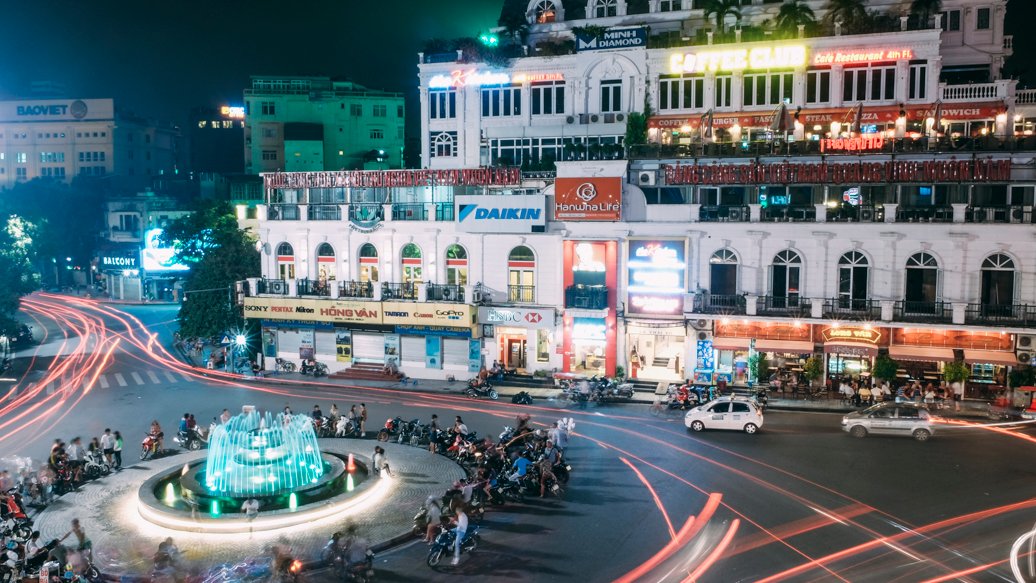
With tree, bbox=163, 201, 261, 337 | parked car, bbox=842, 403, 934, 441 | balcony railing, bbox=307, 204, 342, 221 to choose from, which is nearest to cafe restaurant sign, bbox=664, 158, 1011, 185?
parked car, bbox=842, 403, 934, 441

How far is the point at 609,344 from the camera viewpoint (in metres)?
41.6

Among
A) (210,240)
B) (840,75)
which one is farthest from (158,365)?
(840,75)

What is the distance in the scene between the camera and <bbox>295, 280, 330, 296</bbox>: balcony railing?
46750mm

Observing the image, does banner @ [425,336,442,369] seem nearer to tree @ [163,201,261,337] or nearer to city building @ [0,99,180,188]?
tree @ [163,201,261,337]

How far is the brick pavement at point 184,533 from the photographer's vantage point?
65.2 ft

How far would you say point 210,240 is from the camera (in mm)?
62281

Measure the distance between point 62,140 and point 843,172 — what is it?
A: 109603 mm

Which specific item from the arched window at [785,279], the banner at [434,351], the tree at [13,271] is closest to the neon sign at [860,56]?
the arched window at [785,279]

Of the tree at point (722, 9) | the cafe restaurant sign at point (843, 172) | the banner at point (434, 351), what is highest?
the tree at point (722, 9)

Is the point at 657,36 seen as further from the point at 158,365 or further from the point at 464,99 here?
the point at 158,365

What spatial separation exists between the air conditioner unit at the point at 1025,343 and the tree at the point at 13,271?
204ft

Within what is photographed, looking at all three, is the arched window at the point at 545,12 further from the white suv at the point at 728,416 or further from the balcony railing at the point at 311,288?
the white suv at the point at 728,416

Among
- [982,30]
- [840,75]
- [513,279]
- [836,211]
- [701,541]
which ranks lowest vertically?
[701,541]

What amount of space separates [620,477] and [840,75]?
98.3 feet
